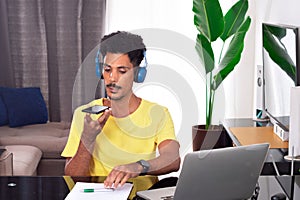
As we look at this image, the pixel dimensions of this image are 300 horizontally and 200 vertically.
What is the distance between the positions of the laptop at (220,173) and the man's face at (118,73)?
1.49 feet

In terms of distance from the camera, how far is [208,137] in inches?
172

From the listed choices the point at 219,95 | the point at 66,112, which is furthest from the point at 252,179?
the point at 66,112

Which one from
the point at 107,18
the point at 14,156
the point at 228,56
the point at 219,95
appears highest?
the point at 107,18

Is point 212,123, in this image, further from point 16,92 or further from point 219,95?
point 16,92

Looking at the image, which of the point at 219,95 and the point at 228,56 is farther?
the point at 219,95

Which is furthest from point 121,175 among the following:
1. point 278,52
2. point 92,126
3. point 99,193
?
point 278,52

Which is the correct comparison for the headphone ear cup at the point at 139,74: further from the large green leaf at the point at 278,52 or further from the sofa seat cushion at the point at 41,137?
the sofa seat cushion at the point at 41,137

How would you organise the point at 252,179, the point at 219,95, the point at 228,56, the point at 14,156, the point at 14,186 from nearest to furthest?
the point at 252,179 < the point at 14,186 < the point at 14,156 < the point at 228,56 < the point at 219,95

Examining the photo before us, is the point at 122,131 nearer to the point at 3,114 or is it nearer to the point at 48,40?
the point at 3,114

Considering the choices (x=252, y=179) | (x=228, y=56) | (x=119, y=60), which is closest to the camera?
(x=252, y=179)

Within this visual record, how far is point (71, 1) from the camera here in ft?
16.9

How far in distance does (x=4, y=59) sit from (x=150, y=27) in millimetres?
1285

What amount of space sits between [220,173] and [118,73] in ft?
1.86

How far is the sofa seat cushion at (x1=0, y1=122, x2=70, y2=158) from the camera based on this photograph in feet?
14.0
